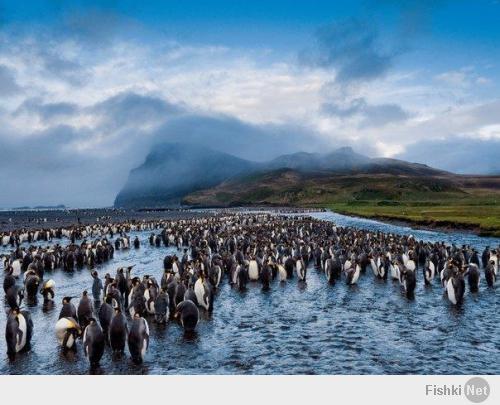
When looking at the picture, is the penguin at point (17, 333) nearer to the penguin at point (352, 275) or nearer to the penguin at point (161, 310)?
the penguin at point (161, 310)

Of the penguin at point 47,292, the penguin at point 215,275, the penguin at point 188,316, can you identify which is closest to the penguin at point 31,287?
the penguin at point 47,292

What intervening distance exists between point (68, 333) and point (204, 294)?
4.28 m

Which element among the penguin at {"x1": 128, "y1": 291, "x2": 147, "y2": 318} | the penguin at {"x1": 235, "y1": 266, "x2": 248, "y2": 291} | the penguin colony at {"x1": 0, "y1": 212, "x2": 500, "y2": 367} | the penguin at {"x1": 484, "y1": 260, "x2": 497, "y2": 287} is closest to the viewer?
the penguin colony at {"x1": 0, "y1": 212, "x2": 500, "y2": 367}

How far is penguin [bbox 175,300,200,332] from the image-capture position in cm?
1123

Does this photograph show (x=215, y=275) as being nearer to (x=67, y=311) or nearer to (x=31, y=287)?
(x=31, y=287)

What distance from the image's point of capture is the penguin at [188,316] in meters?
11.2

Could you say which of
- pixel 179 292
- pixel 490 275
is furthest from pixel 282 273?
pixel 490 275

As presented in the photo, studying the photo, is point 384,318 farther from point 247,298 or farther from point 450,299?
point 247,298

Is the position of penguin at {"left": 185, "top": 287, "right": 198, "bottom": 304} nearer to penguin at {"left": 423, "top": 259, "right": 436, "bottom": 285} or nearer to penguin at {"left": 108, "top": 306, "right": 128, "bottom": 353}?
penguin at {"left": 108, "top": 306, "right": 128, "bottom": 353}

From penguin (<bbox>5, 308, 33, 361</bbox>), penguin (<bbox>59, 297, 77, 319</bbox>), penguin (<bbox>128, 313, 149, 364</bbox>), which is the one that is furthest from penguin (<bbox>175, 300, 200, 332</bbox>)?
penguin (<bbox>5, 308, 33, 361</bbox>)

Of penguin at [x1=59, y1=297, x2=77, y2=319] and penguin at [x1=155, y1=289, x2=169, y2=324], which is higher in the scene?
penguin at [x1=59, y1=297, x2=77, y2=319]

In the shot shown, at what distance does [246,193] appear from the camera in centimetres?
19000

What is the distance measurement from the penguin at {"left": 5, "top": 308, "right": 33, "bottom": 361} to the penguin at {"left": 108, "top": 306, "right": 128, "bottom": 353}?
69.3 inches

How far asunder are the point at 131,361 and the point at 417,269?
577 inches
